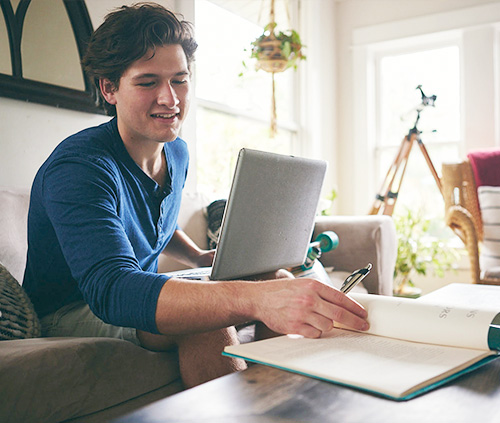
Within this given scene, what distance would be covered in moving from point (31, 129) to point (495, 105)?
312 centimetres

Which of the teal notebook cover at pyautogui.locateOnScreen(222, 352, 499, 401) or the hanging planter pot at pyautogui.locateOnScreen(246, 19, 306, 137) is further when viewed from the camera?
the hanging planter pot at pyautogui.locateOnScreen(246, 19, 306, 137)

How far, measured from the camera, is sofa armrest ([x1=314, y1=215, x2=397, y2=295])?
2.32m

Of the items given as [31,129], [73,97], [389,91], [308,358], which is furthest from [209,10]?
[308,358]

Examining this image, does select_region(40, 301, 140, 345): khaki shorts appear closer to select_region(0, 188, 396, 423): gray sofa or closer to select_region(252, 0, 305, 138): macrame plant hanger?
select_region(0, 188, 396, 423): gray sofa

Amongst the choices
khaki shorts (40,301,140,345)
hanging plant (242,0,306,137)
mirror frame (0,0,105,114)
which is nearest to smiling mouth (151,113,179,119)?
khaki shorts (40,301,140,345)

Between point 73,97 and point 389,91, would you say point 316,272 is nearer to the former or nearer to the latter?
point 73,97

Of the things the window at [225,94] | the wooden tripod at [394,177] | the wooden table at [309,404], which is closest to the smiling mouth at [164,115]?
the wooden table at [309,404]

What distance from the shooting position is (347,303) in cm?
76

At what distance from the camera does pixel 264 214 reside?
1.11 m

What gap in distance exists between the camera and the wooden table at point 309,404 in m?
0.51

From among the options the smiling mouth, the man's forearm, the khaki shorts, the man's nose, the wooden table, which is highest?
A: the man's nose

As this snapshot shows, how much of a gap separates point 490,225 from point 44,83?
7.73ft

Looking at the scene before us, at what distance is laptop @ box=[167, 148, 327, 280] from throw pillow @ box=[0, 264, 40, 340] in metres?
0.33

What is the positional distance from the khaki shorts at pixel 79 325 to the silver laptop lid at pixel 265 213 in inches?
9.5
